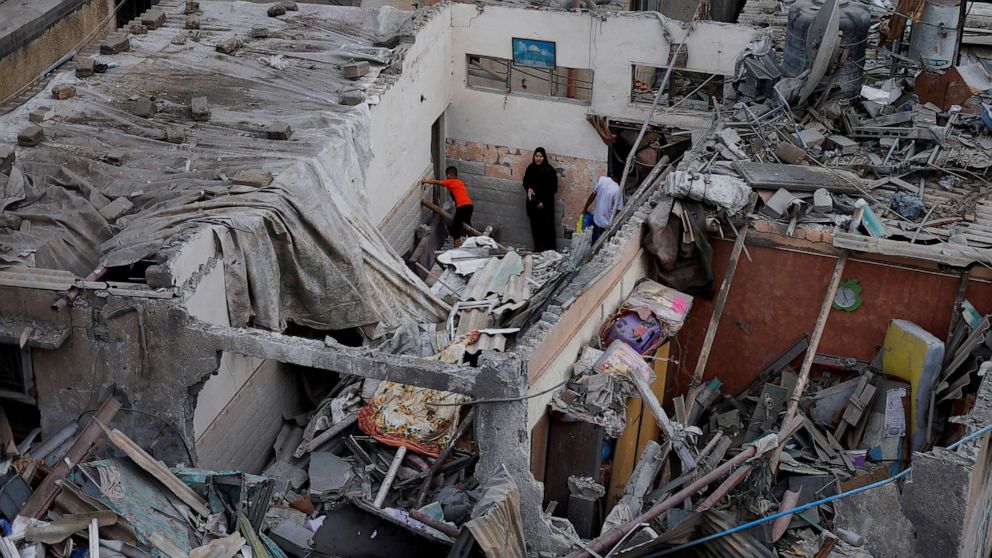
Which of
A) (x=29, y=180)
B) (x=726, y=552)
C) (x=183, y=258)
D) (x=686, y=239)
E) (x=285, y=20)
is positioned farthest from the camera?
(x=285, y=20)

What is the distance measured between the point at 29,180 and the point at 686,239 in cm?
772

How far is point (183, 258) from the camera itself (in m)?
13.5

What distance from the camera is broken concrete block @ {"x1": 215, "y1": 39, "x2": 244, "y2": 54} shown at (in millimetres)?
19922

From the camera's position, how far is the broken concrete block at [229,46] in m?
19.9

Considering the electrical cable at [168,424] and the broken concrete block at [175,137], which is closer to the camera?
the electrical cable at [168,424]

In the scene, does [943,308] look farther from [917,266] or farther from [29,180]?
[29,180]

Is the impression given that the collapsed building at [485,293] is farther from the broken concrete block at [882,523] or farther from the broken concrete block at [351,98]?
the broken concrete block at [351,98]

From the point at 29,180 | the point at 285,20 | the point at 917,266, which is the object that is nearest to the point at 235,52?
the point at 285,20

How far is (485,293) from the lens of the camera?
17.8 meters

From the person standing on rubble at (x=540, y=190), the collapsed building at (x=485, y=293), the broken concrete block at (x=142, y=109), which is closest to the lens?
the collapsed building at (x=485, y=293)

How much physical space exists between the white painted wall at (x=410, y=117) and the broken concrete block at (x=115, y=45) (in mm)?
4082

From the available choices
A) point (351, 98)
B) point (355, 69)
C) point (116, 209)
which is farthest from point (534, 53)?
point (116, 209)

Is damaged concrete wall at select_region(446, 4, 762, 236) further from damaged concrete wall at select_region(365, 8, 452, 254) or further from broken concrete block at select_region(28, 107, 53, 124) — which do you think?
broken concrete block at select_region(28, 107, 53, 124)

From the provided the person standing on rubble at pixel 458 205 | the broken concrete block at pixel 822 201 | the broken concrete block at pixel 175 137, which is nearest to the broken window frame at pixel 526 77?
the person standing on rubble at pixel 458 205
